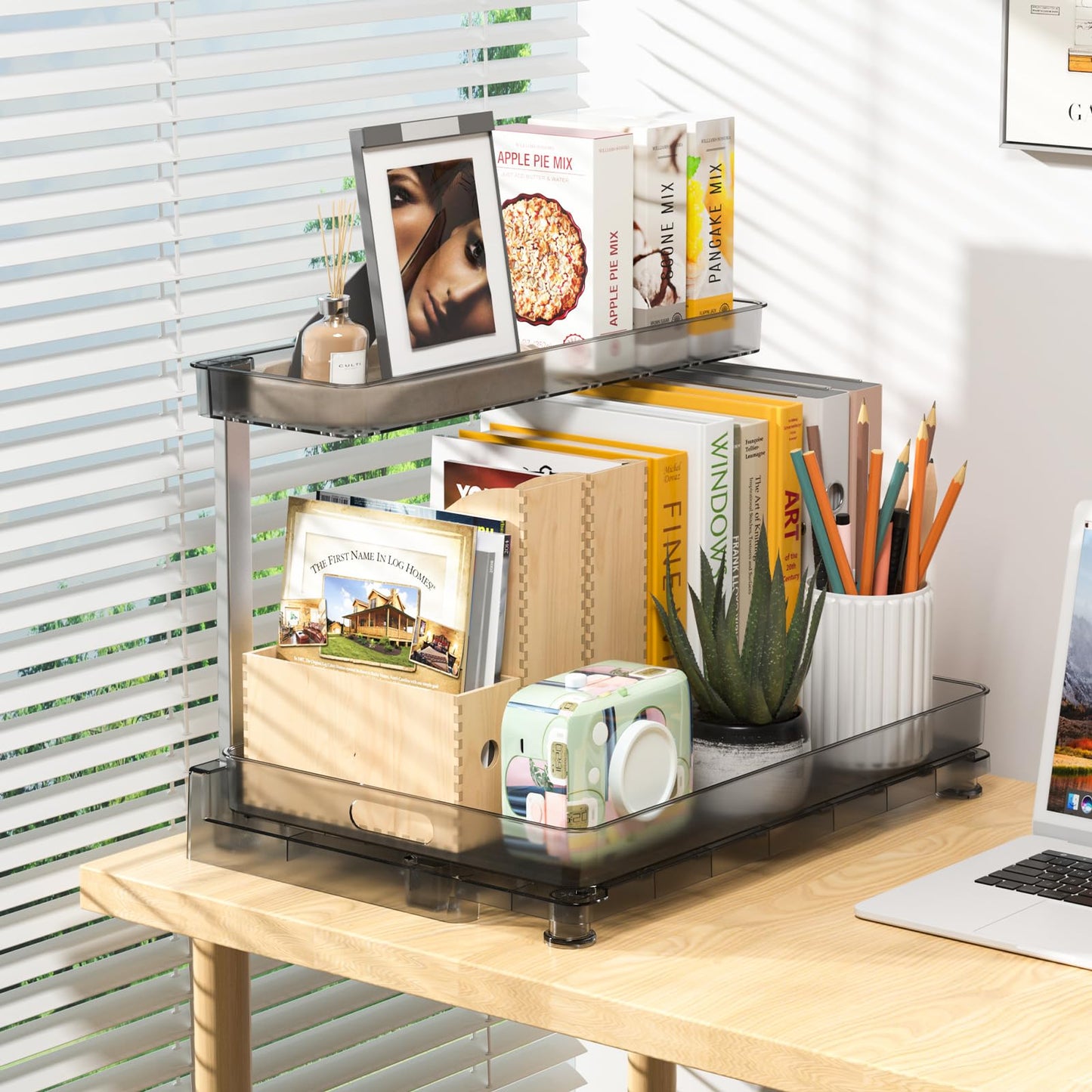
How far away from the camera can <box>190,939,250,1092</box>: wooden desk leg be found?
150 centimetres

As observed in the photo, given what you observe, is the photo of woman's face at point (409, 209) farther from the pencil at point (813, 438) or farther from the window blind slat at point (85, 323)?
the pencil at point (813, 438)

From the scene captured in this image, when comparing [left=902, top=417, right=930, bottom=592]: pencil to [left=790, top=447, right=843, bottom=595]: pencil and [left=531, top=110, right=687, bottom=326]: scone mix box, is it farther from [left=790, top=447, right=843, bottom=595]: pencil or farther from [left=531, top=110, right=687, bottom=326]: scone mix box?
[left=531, top=110, right=687, bottom=326]: scone mix box

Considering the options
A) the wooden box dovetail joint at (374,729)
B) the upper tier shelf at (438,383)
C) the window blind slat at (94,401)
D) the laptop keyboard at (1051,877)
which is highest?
the upper tier shelf at (438,383)

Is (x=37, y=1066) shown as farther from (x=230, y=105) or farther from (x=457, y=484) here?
(x=230, y=105)

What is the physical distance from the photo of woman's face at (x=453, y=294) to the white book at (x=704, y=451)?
0.43ft

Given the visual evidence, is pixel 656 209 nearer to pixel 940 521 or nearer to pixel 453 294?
pixel 453 294

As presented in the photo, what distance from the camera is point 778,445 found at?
5.24ft

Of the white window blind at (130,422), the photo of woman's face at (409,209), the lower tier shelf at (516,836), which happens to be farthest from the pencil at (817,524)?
the white window blind at (130,422)

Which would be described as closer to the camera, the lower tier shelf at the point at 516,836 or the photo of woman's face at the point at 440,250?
the lower tier shelf at the point at 516,836

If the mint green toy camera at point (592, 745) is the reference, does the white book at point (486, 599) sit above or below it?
above

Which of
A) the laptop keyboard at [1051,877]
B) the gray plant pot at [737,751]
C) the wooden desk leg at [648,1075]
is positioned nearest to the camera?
the laptop keyboard at [1051,877]

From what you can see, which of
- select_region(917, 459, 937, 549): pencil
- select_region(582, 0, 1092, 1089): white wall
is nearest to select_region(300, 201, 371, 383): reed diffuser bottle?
select_region(917, 459, 937, 549): pencil

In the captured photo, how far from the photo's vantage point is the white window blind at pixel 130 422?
4.87 feet

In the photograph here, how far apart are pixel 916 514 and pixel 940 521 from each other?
2 cm
